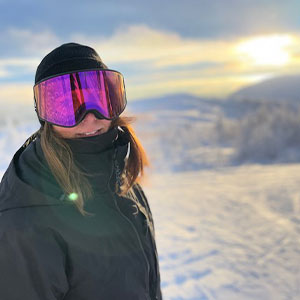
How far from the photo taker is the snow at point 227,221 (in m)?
3.10

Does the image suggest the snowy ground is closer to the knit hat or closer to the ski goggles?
the ski goggles

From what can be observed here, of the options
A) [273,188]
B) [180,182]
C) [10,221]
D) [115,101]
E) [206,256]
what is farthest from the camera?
[180,182]

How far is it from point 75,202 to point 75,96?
43cm

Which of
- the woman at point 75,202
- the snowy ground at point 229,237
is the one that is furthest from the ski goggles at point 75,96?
the snowy ground at point 229,237

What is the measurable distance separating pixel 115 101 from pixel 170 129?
1188 centimetres

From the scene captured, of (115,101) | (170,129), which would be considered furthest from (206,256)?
(170,129)

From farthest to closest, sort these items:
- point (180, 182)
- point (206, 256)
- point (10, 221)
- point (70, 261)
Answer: point (180, 182) < point (206, 256) < point (70, 261) < point (10, 221)

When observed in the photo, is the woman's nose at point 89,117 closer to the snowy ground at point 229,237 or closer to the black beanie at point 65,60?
→ the black beanie at point 65,60

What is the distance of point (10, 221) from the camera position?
921 millimetres

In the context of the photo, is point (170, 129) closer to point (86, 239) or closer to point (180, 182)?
point (180, 182)

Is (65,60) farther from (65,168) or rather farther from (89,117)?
(65,168)

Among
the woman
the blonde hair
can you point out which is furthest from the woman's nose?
the blonde hair

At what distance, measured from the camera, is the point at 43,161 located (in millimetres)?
1076

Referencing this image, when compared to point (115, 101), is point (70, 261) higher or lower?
lower
